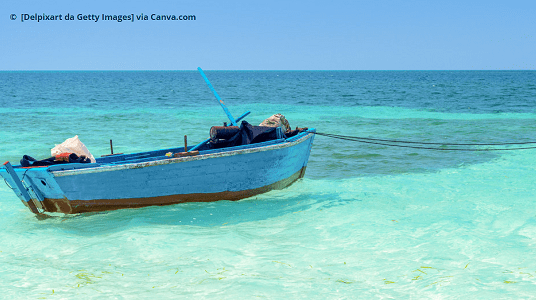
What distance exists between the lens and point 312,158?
1327cm

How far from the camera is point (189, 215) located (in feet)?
25.0

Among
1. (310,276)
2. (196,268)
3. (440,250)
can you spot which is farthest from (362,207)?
(196,268)

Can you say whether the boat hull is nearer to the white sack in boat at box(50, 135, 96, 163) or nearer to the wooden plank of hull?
the wooden plank of hull

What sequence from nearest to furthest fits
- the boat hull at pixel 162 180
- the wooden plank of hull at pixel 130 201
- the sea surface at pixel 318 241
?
1. the sea surface at pixel 318 241
2. the boat hull at pixel 162 180
3. the wooden plank of hull at pixel 130 201

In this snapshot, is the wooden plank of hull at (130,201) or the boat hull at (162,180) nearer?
the boat hull at (162,180)

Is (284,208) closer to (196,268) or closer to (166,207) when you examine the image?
(166,207)

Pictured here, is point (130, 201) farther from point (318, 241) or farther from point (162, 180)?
point (318, 241)

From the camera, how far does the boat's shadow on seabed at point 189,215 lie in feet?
23.5

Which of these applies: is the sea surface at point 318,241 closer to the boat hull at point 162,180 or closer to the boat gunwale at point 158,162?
the boat hull at point 162,180

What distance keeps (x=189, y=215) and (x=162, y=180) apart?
774 millimetres

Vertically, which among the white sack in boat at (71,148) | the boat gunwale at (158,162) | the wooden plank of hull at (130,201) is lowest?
the wooden plank of hull at (130,201)

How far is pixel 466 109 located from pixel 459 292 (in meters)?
28.4

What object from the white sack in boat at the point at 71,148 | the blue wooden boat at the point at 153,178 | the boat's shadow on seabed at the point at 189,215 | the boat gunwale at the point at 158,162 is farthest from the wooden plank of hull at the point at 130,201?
the white sack in boat at the point at 71,148

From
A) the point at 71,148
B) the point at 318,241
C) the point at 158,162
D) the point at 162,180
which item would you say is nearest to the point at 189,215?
the point at 162,180
